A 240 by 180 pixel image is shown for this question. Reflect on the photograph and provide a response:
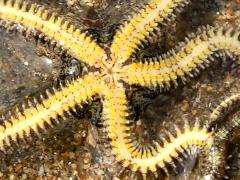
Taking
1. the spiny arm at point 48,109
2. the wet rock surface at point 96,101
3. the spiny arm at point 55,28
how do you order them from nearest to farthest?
the spiny arm at point 48,109 < the spiny arm at point 55,28 < the wet rock surface at point 96,101

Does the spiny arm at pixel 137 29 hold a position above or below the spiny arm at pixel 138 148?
above

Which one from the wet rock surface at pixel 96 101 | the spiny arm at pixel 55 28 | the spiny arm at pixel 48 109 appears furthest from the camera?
the wet rock surface at pixel 96 101

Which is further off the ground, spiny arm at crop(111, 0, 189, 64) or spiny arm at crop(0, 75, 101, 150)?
spiny arm at crop(111, 0, 189, 64)

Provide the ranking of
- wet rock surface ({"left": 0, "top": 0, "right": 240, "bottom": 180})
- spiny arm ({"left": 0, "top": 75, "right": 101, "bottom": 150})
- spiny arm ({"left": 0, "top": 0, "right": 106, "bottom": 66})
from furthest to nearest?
wet rock surface ({"left": 0, "top": 0, "right": 240, "bottom": 180})
spiny arm ({"left": 0, "top": 0, "right": 106, "bottom": 66})
spiny arm ({"left": 0, "top": 75, "right": 101, "bottom": 150})

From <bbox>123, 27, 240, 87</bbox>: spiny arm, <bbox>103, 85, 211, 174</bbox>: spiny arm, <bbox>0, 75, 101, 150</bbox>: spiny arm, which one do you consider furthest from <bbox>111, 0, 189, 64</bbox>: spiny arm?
<bbox>103, 85, 211, 174</bbox>: spiny arm

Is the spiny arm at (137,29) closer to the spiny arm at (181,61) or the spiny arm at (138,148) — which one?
the spiny arm at (181,61)

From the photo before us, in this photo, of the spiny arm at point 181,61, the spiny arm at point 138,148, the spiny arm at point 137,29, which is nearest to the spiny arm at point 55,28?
the spiny arm at point 137,29

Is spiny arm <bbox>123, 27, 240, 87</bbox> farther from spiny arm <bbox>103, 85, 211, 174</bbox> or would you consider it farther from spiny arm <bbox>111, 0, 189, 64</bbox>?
spiny arm <bbox>103, 85, 211, 174</bbox>

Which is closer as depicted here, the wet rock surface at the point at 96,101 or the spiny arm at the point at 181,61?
the spiny arm at the point at 181,61
